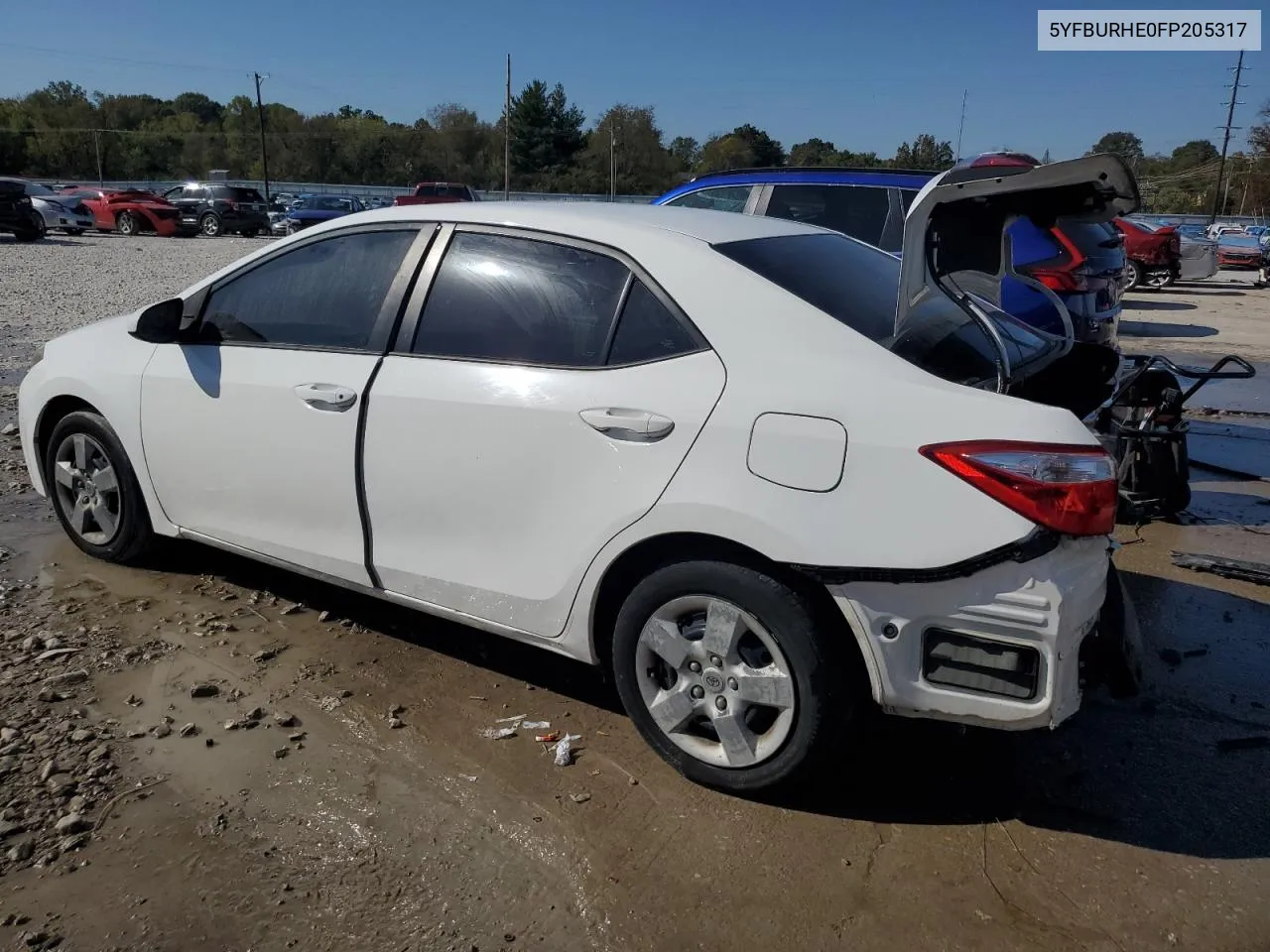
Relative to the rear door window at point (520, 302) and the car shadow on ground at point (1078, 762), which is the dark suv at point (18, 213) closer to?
the car shadow on ground at point (1078, 762)

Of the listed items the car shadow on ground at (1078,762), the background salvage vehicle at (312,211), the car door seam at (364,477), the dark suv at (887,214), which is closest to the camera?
the car shadow on ground at (1078,762)

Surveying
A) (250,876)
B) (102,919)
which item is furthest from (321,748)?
(102,919)

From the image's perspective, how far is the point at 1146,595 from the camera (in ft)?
15.3

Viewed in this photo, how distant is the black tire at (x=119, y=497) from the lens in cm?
436

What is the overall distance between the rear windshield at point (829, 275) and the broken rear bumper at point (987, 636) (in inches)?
29.6

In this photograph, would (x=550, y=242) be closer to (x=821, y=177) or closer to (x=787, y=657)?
(x=787, y=657)

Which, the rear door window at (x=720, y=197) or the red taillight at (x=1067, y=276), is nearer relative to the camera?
the red taillight at (x=1067, y=276)

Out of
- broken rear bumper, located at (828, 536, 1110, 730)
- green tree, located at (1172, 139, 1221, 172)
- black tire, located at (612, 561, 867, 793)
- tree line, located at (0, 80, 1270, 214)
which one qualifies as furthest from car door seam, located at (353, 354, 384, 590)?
green tree, located at (1172, 139, 1221, 172)

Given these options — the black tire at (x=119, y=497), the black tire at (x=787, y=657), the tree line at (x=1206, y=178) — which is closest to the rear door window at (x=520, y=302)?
the black tire at (x=787, y=657)

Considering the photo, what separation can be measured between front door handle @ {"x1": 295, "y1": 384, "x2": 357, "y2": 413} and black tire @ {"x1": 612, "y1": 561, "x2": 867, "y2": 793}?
4.15 feet

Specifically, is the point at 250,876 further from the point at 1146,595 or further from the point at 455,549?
the point at 1146,595

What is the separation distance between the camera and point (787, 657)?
9.02 feet

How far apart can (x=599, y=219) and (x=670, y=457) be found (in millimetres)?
934

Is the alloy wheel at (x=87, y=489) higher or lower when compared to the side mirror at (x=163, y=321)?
lower
